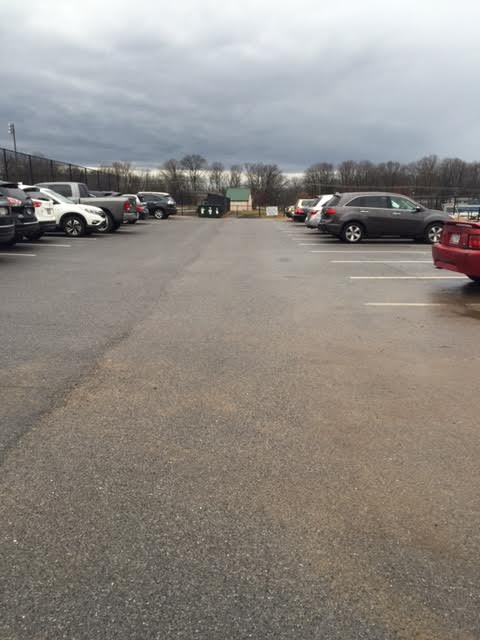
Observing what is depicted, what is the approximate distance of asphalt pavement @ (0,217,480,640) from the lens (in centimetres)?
200

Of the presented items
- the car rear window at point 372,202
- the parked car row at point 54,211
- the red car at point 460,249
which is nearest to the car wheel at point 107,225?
the parked car row at point 54,211

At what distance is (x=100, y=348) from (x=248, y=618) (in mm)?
3745

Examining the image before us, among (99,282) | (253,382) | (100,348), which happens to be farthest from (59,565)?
(99,282)

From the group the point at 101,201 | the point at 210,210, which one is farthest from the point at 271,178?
the point at 101,201

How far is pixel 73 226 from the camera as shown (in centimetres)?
1827

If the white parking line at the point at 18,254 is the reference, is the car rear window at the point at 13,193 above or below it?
above

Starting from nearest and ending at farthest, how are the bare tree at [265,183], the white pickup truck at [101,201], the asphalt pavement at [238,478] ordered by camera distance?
the asphalt pavement at [238,478] → the white pickup truck at [101,201] → the bare tree at [265,183]

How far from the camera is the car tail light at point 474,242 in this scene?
7993 millimetres

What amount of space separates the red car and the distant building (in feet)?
282

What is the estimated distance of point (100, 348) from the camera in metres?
5.25

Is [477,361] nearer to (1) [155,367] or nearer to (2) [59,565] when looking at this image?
(1) [155,367]

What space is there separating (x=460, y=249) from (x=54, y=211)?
14.0 meters

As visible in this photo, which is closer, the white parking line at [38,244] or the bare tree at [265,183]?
the white parking line at [38,244]

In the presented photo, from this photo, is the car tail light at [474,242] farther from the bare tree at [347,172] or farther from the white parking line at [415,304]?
the bare tree at [347,172]
